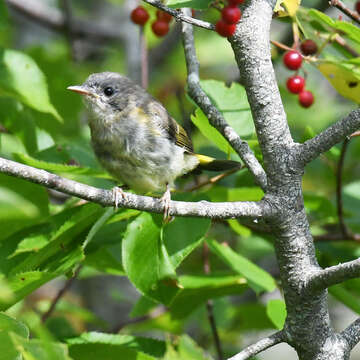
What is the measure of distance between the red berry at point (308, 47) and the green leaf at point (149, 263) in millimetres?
1102

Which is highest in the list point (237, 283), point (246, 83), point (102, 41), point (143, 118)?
point (246, 83)

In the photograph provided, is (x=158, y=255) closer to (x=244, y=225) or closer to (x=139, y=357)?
(x=139, y=357)

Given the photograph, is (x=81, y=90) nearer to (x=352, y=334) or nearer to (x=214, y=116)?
(x=214, y=116)

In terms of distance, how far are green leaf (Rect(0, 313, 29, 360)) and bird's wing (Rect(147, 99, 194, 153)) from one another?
1554 mm

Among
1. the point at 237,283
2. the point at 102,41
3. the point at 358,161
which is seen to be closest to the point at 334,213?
the point at 237,283

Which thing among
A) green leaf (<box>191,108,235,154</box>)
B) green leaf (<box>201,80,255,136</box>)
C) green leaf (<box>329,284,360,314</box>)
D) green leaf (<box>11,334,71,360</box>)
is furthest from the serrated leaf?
green leaf (<box>11,334,71,360</box>)

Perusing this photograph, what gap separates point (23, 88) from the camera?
8.68ft

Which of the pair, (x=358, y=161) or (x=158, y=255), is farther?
(x=358, y=161)

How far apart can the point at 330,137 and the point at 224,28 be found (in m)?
0.44

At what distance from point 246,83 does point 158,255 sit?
0.59 metres

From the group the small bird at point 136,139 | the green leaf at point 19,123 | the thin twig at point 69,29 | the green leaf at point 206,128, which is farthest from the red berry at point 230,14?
the thin twig at point 69,29

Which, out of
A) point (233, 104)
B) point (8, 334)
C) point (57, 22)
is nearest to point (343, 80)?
point (233, 104)

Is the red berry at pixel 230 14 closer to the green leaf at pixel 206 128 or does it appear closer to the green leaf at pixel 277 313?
the green leaf at pixel 206 128

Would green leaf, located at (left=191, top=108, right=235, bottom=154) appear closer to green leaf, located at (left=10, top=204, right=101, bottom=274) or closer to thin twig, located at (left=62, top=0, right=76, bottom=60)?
green leaf, located at (left=10, top=204, right=101, bottom=274)
